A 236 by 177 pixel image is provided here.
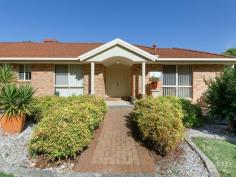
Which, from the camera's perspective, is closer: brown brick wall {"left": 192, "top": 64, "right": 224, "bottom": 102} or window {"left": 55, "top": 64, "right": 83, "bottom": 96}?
brown brick wall {"left": 192, "top": 64, "right": 224, "bottom": 102}

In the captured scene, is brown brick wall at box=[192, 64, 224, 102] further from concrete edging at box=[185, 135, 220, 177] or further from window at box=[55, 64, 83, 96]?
concrete edging at box=[185, 135, 220, 177]

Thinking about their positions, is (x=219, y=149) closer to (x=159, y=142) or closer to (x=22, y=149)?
(x=159, y=142)

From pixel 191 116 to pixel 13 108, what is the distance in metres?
7.26

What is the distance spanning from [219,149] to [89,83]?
9.70m

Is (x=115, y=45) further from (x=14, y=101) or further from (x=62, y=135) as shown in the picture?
(x=62, y=135)

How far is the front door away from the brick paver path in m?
7.87

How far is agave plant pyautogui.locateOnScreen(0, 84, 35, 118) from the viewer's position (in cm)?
875

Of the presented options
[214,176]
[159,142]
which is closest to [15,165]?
[159,142]

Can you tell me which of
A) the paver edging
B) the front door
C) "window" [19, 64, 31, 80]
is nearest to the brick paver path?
the paver edging

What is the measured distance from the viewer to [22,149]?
7.21 metres

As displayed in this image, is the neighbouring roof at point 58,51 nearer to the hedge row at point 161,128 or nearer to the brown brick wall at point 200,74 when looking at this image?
the brown brick wall at point 200,74

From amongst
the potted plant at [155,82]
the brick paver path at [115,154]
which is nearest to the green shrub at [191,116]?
the brick paver path at [115,154]

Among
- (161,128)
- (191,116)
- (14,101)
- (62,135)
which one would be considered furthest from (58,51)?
(161,128)

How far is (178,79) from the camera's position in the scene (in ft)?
50.4
